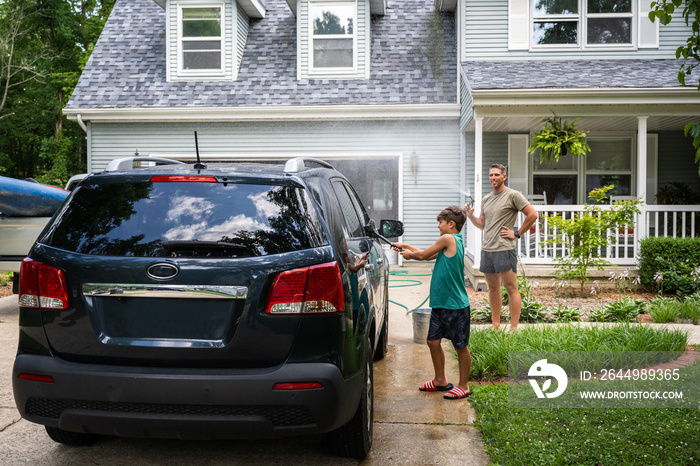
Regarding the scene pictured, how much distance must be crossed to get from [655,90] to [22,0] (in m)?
22.3

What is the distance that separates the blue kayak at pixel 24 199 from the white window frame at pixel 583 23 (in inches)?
370

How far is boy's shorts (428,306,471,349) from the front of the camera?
4367 mm

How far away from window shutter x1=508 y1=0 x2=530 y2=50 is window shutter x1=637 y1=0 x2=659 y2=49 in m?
2.15

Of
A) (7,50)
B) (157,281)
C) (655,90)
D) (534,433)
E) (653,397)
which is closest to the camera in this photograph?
(157,281)

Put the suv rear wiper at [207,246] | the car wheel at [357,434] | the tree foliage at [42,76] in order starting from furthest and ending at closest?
the tree foliage at [42,76] → the car wheel at [357,434] → the suv rear wiper at [207,246]

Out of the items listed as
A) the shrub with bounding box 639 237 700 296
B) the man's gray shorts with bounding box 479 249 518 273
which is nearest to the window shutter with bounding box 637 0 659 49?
the shrub with bounding box 639 237 700 296

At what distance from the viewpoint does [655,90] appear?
31.6 feet

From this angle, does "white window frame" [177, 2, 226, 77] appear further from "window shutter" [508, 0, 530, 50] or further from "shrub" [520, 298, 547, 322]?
"shrub" [520, 298, 547, 322]

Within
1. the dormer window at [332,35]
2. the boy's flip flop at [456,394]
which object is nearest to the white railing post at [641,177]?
the dormer window at [332,35]

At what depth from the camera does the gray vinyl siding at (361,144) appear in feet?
43.0

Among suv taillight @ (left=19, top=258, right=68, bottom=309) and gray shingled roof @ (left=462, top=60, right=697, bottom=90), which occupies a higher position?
gray shingled roof @ (left=462, top=60, right=697, bottom=90)

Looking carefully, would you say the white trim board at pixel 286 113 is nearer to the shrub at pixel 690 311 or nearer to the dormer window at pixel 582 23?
the dormer window at pixel 582 23

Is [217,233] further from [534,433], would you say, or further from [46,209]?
[46,209]

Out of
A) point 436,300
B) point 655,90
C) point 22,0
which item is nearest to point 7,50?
point 22,0
